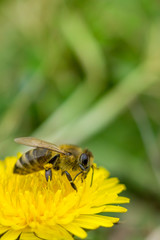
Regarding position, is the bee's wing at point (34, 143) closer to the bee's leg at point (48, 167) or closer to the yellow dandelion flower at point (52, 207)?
the bee's leg at point (48, 167)

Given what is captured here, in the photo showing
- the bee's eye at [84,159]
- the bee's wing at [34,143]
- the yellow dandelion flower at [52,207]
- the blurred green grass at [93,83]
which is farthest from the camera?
the blurred green grass at [93,83]

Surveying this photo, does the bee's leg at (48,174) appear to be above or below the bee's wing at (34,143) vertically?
below

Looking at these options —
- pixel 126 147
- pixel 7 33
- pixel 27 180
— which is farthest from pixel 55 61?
pixel 27 180

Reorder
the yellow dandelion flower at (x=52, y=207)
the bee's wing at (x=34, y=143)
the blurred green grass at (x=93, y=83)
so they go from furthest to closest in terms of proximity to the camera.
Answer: the blurred green grass at (x=93, y=83)
the bee's wing at (x=34, y=143)
the yellow dandelion flower at (x=52, y=207)

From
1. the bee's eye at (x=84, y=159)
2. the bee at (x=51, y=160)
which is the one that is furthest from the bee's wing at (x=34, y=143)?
the bee's eye at (x=84, y=159)

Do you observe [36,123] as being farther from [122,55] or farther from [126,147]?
[122,55]

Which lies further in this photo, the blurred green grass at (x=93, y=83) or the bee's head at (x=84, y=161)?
the blurred green grass at (x=93, y=83)

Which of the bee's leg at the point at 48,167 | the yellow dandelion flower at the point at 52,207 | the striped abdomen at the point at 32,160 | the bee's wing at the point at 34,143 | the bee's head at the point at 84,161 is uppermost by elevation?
the bee's wing at the point at 34,143
